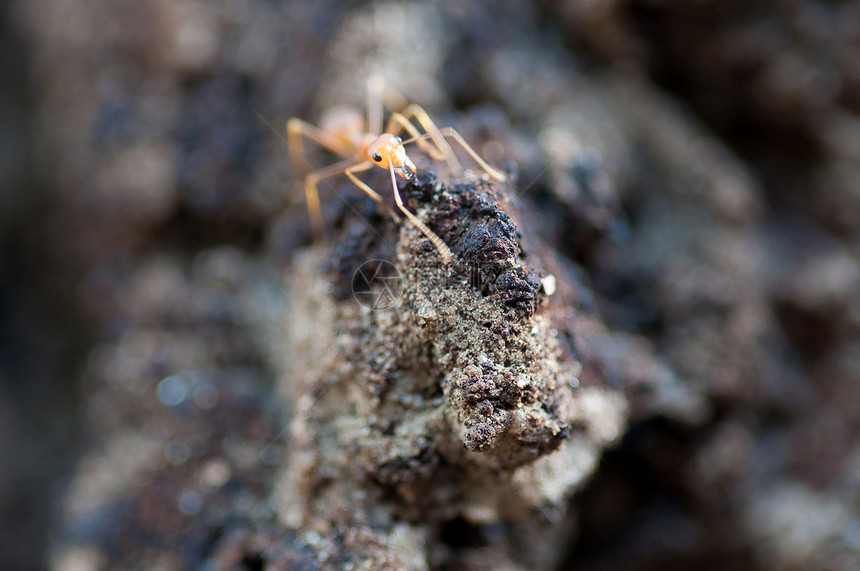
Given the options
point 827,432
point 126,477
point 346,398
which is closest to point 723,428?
point 827,432

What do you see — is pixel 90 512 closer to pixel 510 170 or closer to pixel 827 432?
pixel 510 170

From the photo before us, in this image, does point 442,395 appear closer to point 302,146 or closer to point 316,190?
point 316,190

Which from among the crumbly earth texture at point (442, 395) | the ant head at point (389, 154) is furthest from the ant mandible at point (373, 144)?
the crumbly earth texture at point (442, 395)

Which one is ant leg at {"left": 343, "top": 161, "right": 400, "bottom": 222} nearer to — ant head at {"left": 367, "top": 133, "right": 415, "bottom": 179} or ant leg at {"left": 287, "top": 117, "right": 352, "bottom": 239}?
ant head at {"left": 367, "top": 133, "right": 415, "bottom": 179}

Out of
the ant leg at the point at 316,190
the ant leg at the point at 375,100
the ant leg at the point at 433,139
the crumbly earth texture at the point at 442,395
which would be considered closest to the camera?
the crumbly earth texture at the point at 442,395

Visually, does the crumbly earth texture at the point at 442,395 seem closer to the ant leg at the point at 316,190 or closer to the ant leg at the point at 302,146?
the ant leg at the point at 316,190
